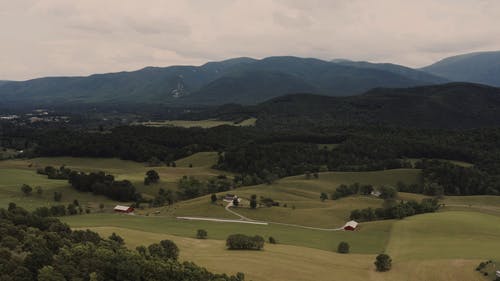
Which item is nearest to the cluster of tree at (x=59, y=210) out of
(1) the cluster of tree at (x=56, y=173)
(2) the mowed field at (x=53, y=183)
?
(2) the mowed field at (x=53, y=183)

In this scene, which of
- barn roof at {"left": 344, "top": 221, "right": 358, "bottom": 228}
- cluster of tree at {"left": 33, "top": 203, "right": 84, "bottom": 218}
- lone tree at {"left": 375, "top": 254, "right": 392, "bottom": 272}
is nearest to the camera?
lone tree at {"left": 375, "top": 254, "right": 392, "bottom": 272}

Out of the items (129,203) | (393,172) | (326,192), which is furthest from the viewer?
(393,172)

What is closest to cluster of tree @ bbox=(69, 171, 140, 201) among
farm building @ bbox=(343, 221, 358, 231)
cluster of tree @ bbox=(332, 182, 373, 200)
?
cluster of tree @ bbox=(332, 182, 373, 200)

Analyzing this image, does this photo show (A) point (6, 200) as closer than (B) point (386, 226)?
No

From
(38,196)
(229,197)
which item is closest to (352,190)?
(229,197)

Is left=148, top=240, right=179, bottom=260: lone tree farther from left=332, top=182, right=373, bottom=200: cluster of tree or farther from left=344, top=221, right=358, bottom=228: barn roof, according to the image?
left=332, top=182, right=373, bottom=200: cluster of tree

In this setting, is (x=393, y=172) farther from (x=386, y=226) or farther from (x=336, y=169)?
(x=386, y=226)

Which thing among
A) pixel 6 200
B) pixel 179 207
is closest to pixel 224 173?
pixel 179 207
